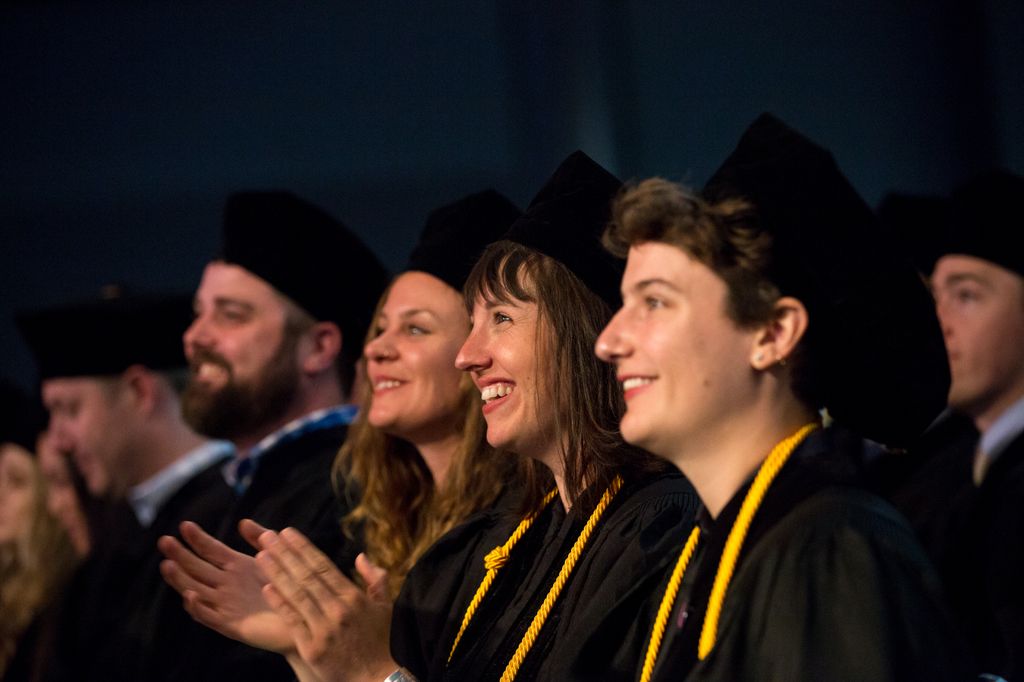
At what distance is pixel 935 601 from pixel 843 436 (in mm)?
507

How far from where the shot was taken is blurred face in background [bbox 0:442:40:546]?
540 cm

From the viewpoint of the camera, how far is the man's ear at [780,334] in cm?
187

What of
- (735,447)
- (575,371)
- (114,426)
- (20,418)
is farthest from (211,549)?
(20,418)

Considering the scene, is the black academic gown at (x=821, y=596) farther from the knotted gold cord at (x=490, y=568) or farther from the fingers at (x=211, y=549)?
the fingers at (x=211, y=549)

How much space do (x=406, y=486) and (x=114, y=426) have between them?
210 cm

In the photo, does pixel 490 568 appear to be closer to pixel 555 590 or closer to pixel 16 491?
pixel 555 590

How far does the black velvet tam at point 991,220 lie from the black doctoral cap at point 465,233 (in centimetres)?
135

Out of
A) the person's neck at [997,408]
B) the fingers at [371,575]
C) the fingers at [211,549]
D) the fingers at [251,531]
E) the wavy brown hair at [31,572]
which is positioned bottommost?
the wavy brown hair at [31,572]

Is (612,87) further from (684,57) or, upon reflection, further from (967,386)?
(967,386)

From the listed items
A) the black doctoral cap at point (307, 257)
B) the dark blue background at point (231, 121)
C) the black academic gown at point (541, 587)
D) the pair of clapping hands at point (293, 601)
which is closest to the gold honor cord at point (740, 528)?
the black academic gown at point (541, 587)

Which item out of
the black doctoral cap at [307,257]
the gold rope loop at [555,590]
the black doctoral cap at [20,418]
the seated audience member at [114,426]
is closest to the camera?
the gold rope loop at [555,590]

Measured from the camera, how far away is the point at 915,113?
5.39 meters

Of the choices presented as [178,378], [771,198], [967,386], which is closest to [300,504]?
[178,378]

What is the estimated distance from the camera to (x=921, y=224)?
12.9ft
